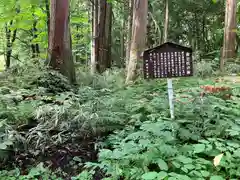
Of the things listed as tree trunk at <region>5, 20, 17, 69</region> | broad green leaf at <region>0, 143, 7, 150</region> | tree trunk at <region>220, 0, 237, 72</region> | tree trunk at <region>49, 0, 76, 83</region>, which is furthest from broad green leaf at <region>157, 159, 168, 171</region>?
tree trunk at <region>5, 20, 17, 69</region>

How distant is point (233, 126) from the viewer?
9.39 ft

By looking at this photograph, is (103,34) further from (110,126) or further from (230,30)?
(110,126)

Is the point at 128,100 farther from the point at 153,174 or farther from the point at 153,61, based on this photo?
the point at 153,174

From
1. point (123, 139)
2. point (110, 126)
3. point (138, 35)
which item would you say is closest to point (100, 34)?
point (138, 35)

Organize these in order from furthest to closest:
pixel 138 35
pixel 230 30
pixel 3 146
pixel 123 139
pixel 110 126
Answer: pixel 230 30 < pixel 138 35 < pixel 110 126 < pixel 123 139 < pixel 3 146

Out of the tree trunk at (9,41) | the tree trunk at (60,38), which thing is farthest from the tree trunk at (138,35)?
the tree trunk at (9,41)

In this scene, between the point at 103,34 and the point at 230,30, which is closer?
the point at 230,30

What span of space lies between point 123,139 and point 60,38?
3.78m

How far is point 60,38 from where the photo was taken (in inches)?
236

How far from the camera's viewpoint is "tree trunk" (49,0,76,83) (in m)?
5.89

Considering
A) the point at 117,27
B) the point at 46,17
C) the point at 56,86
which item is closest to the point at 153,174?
the point at 56,86

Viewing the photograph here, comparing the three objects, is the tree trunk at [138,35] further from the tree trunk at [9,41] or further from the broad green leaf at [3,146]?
the tree trunk at [9,41]

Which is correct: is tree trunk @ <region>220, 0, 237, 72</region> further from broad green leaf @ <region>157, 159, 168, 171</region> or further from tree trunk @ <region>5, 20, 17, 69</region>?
tree trunk @ <region>5, 20, 17, 69</region>

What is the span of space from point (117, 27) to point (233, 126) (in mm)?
14734
